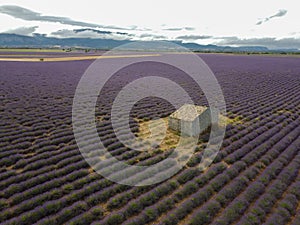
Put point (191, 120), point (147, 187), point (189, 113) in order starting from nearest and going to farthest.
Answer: point (147, 187) < point (191, 120) < point (189, 113)

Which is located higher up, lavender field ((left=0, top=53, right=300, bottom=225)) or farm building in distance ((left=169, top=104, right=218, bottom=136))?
farm building in distance ((left=169, top=104, right=218, bottom=136))

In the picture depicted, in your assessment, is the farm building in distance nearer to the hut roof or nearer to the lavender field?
the hut roof

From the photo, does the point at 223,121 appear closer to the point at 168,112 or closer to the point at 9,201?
the point at 168,112

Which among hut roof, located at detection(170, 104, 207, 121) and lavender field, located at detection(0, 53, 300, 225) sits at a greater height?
hut roof, located at detection(170, 104, 207, 121)

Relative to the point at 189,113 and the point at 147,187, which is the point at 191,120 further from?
the point at 147,187

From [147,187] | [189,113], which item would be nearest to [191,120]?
[189,113]

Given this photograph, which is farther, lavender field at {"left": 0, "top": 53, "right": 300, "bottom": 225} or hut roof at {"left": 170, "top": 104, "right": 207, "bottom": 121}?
hut roof at {"left": 170, "top": 104, "right": 207, "bottom": 121}

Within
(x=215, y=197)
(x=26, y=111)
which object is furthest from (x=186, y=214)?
(x=26, y=111)

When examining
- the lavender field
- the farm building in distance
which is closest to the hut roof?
the farm building in distance

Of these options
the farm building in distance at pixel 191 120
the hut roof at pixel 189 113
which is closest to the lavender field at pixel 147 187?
the farm building in distance at pixel 191 120
